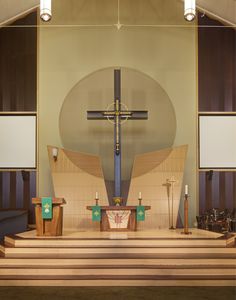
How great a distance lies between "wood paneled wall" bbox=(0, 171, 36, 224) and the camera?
30.4 feet

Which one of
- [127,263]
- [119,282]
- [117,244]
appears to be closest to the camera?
[119,282]

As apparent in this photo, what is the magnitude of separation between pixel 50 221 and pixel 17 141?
286 cm

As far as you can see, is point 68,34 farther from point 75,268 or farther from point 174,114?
point 75,268

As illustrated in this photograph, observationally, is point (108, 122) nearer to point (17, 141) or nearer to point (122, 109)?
point (122, 109)

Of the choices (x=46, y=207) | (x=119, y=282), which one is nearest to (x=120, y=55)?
(x=46, y=207)

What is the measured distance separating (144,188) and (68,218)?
1.58 meters

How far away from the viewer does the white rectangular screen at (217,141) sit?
931cm

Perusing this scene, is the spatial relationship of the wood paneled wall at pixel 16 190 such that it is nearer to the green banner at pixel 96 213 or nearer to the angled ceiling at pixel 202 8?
the green banner at pixel 96 213

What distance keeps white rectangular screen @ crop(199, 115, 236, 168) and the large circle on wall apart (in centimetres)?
65

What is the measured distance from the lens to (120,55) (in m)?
9.55

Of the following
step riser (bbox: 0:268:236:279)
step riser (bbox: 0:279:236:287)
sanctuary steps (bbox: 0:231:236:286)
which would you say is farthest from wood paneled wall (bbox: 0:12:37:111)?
step riser (bbox: 0:279:236:287)

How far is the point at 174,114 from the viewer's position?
31.1 ft

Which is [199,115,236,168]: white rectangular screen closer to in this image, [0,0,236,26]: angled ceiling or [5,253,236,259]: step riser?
[0,0,236,26]: angled ceiling

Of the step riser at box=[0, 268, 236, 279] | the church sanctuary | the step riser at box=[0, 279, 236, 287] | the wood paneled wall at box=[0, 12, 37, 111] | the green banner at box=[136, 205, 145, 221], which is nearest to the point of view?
the step riser at box=[0, 279, 236, 287]
